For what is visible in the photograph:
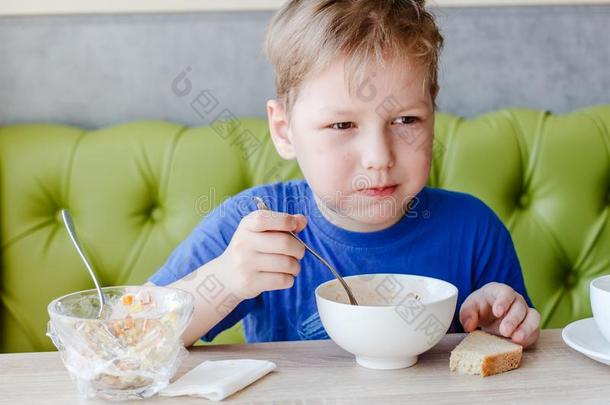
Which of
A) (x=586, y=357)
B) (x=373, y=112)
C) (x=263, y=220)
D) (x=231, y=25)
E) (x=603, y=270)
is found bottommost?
(x=603, y=270)

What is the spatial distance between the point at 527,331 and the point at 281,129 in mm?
554

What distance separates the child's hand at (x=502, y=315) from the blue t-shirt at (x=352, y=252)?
127mm

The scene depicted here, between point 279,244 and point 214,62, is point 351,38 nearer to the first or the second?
point 279,244

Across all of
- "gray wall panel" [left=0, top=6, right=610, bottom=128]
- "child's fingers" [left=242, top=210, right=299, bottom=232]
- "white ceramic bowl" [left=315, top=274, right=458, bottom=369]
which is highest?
"gray wall panel" [left=0, top=6, right=610, bottom=128]

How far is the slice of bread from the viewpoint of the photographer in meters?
0.85

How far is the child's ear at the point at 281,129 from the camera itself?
1288 millimetres

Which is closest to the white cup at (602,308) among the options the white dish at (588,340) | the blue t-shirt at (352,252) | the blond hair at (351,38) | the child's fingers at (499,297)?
the white dish at (588,340)

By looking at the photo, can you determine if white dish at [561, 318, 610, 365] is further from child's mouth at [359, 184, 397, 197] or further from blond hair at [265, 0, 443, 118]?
blond hair at [265, 0, 443, 118]

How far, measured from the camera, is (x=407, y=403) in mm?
775

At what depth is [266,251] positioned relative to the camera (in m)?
0.97

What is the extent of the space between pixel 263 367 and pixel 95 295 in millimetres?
235

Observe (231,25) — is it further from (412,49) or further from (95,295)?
(95,295)

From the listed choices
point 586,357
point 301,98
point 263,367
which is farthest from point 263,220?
point 586,357

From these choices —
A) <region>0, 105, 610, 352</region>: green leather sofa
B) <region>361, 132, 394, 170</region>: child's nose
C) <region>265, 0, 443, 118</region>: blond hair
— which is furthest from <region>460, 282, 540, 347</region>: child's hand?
<region>0, 105, 610, 352</region>: green leather sofa
